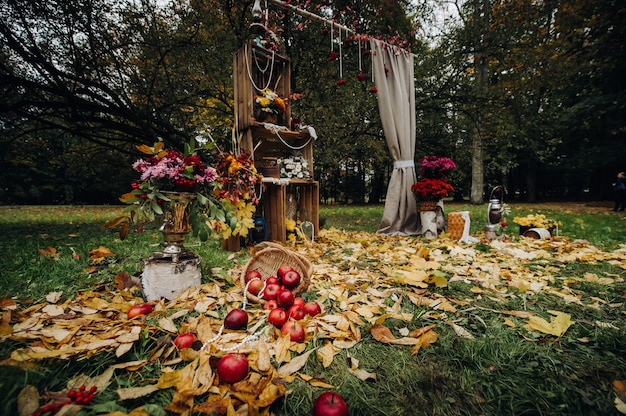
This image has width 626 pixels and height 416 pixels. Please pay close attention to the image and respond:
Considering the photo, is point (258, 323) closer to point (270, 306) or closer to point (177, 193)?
point (270, 306)

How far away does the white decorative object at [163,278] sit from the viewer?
178 centimetres

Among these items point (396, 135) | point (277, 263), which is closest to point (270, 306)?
point (277, 263)

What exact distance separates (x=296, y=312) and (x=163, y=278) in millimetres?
897

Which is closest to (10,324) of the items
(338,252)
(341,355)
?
(341,355)

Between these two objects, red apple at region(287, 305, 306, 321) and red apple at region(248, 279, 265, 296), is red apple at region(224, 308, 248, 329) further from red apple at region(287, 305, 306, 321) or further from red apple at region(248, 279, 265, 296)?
red apple at region(248, 279, 265, 296)

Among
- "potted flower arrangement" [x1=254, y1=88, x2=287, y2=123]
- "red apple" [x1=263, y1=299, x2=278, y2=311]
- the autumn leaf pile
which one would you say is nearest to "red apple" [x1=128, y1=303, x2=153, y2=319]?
the autumn leaf pile

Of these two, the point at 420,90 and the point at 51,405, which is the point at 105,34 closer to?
the point at 51,405

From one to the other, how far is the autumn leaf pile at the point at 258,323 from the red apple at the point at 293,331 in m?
0.03

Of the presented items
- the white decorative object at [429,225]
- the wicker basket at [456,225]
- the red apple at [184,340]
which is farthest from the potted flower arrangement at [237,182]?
the wicker basket at [456,225]

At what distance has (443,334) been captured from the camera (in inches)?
53.2

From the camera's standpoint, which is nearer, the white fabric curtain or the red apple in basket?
the red apple in basket

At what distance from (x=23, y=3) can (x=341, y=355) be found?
6.12 m

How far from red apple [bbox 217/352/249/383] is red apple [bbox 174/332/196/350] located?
0.25m

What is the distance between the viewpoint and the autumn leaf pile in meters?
1.00
